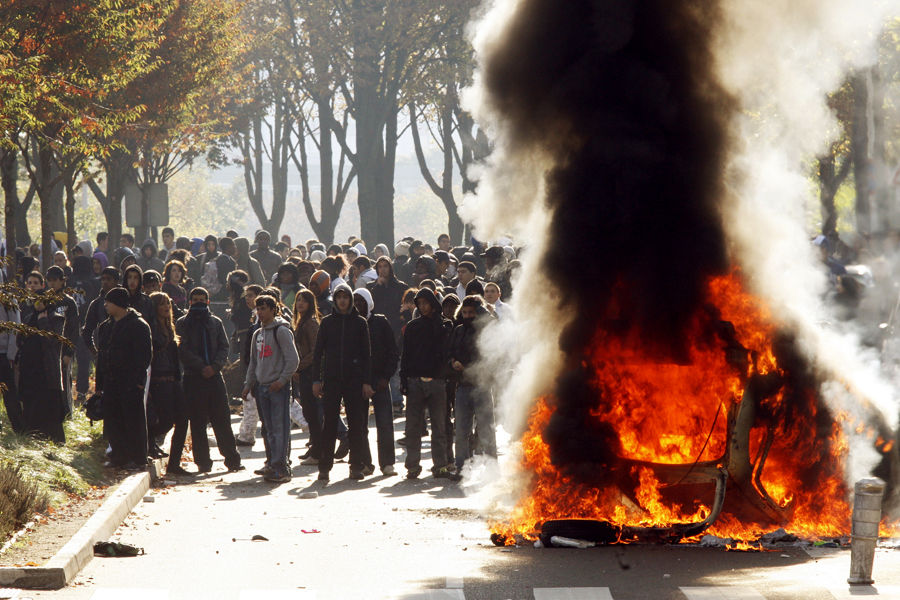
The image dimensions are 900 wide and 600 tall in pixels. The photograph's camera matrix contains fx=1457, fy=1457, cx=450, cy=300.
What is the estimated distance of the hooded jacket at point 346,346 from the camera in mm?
13805

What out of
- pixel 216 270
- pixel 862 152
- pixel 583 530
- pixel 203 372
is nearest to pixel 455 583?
pixel 583 530

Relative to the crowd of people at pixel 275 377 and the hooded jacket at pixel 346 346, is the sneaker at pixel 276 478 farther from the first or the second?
the hooded jacket at pixel 346 346

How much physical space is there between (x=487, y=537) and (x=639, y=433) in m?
1.32

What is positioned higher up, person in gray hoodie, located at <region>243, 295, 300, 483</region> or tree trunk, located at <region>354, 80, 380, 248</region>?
tree trunk, located at <region>354, 80, 380, 248</region>

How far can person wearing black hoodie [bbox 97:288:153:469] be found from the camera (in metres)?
13.3

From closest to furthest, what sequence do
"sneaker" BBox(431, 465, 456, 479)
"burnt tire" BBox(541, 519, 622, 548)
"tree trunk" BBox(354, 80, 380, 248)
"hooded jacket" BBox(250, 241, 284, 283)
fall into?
"burnt tire" BBox(541, 519, 622, 548), "sneaker" BBox(431, 465, 456, 479), "hooded jacket" BBox(250, 241, 284, 283), "tree trunk" BBox(354, 80, 380, 248)

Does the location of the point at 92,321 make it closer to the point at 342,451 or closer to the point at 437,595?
the point at 342,451

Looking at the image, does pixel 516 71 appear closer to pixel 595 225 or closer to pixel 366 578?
pixel 595 225

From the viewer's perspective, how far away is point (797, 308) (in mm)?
11227

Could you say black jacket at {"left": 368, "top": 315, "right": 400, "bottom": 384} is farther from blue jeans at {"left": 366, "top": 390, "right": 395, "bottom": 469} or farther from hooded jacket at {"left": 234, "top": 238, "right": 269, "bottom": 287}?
hooded jacket at {"left": 234, "top": 238, "right": 269, "bottom": 287}

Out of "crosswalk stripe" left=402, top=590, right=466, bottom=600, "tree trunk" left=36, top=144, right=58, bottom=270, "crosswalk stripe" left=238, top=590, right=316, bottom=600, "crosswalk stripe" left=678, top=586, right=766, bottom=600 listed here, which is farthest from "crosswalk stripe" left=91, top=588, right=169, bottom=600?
"tree trunk" left=36, top=144, right=58, bottom=270

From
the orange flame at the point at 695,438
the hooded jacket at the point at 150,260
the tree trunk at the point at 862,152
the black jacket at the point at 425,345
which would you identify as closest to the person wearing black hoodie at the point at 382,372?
the black jacket at the point at 425,345

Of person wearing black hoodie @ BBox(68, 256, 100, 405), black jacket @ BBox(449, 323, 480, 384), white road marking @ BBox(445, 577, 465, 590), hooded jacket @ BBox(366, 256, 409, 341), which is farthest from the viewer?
person wearing black hoodie @ BBox(68, 256, 100, 405)

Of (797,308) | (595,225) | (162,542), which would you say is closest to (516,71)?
(595,225)
